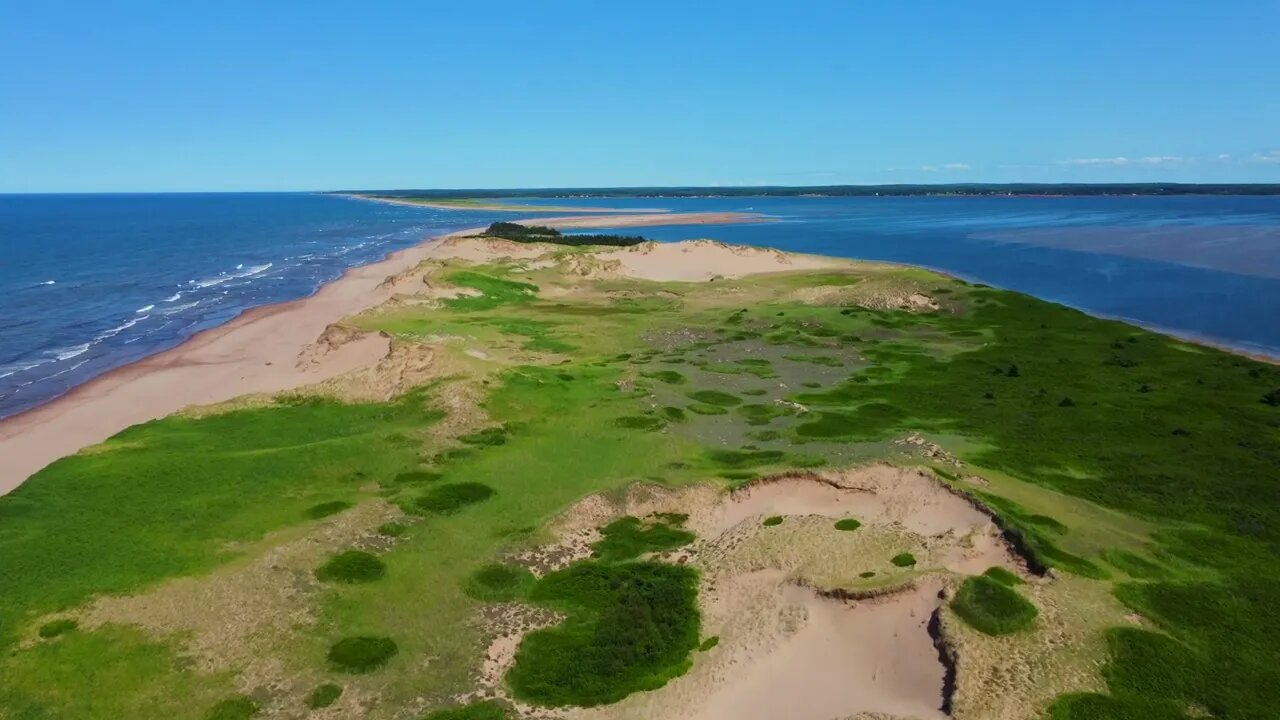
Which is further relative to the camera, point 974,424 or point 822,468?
point 974,424

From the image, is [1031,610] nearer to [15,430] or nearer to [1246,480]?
[1246,480]

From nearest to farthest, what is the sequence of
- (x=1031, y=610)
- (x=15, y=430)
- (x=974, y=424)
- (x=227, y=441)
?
1. (x=1031, y=610)
2. (x=227, y=441)
3. (x=974, y=424)
4. (x=15, y=430)

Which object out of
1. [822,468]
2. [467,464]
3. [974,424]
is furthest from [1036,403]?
[467,464]

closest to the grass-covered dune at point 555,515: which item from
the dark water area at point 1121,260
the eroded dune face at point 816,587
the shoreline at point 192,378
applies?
the eroded dune face at point 816,587

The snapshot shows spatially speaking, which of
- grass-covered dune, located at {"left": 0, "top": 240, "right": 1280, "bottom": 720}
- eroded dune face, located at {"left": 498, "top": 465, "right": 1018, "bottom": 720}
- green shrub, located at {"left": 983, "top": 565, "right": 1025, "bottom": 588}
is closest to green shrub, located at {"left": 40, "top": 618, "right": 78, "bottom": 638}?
grass-covered dune, located at {"left": 0, "top": 240, "right": 1280, "bottom": 720}

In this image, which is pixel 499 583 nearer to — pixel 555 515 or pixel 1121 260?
pixel 555 515

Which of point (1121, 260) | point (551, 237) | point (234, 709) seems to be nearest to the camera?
point (234, 709)

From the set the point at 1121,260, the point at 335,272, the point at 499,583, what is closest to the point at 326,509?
the point at 499,583
